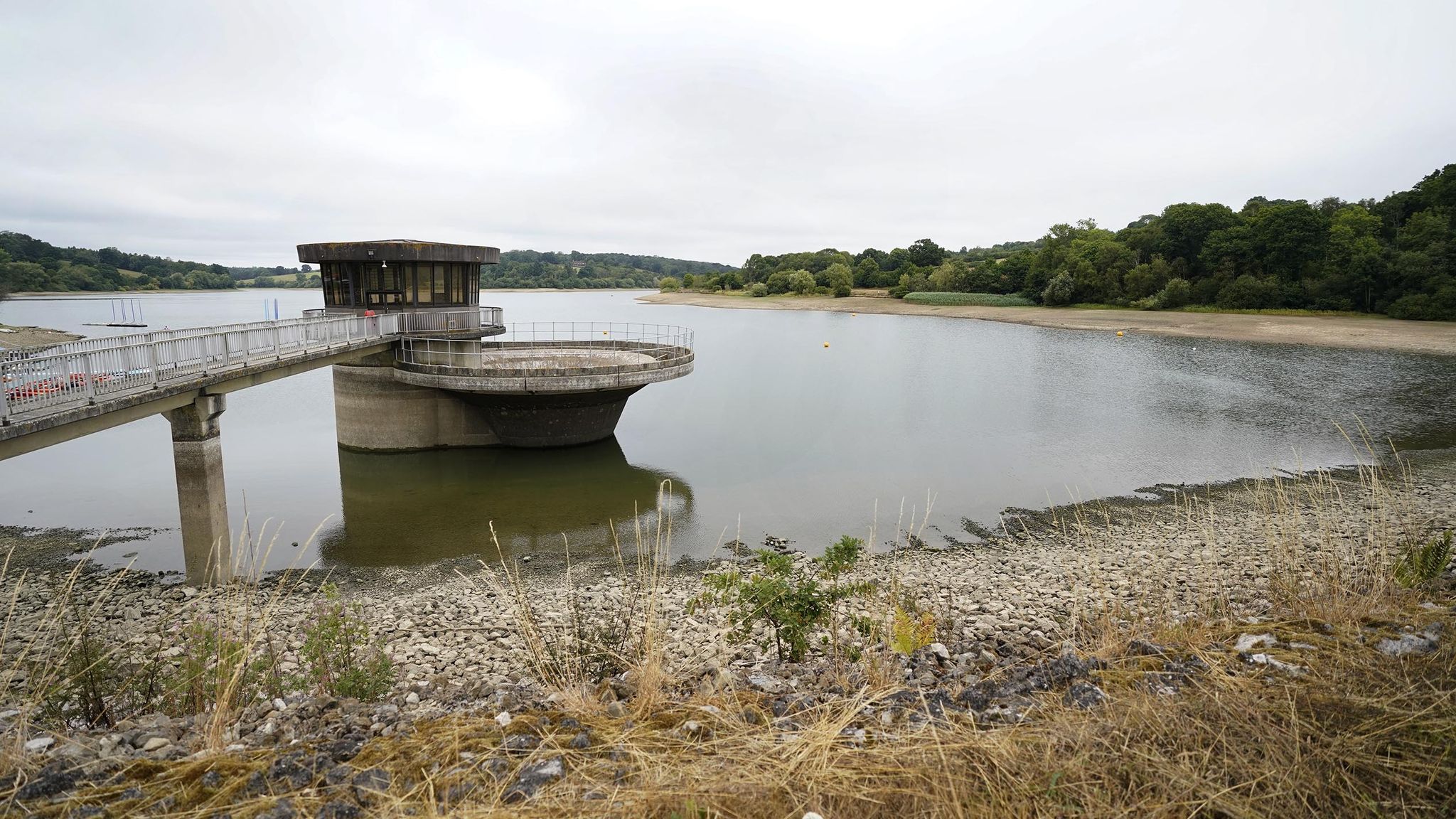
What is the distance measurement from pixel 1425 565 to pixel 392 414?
22084 millimetres

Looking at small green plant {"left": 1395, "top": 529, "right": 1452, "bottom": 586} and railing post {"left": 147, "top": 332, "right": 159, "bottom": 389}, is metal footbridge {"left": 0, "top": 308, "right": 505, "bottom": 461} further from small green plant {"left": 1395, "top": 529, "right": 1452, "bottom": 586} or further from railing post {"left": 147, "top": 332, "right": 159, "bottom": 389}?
small green plant {"left": 1395, "top": 529, "right": 1452, "bottom": 586}

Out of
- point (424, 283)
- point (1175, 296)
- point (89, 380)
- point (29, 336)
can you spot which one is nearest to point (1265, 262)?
point (1175, 296)

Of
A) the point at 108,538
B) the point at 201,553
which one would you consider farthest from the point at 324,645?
the point at 108,538

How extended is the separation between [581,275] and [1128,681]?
6960 inches

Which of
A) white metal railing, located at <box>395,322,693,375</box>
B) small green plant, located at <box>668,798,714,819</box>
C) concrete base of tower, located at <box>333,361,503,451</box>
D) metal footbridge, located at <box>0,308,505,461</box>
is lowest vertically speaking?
concrete base of tower, located at <box>333,361,503,451</box>

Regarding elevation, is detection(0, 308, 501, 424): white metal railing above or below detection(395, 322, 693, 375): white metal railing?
above

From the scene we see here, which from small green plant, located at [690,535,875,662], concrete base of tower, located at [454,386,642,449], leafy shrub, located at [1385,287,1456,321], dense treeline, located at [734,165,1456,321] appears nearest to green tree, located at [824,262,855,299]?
dense treeline, located at [734,165,1456,321]

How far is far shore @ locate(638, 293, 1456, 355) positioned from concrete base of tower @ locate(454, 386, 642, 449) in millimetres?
50384

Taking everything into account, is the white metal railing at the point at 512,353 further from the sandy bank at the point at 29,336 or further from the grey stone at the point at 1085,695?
the sandy bank at the point at 29,336

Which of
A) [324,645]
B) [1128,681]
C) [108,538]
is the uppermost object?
[1128,681]

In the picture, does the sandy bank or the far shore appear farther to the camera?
the far shore

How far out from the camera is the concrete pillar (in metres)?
12.4

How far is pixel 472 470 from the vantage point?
20172 mm

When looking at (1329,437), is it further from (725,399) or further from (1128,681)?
(1128,681)
